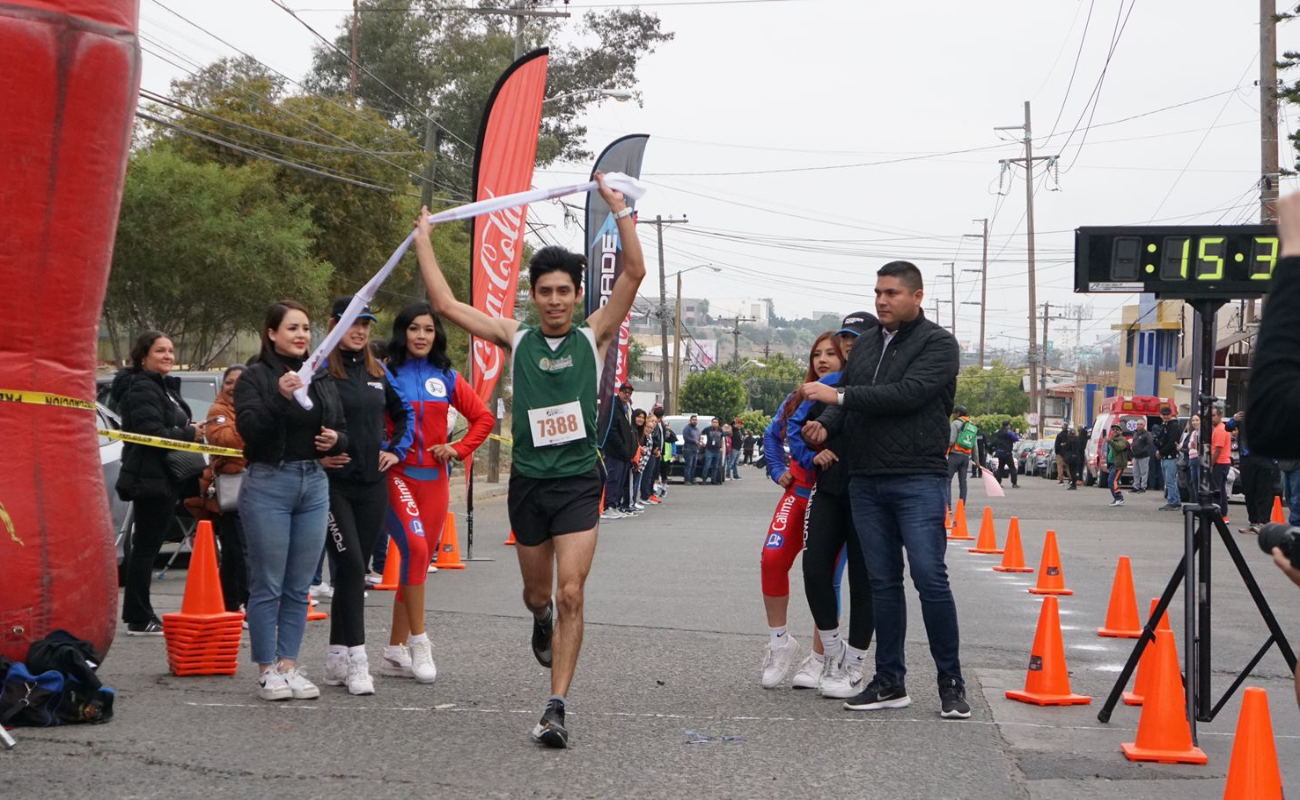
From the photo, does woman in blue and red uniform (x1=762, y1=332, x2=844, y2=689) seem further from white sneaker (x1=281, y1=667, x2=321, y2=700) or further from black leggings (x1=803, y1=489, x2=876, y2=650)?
white sneaker (x1=281, y1=667, x2=321, y2=700)

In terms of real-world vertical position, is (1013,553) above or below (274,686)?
below

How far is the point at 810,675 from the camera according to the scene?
7.76 meters

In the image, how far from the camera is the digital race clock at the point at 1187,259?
691 centimetres

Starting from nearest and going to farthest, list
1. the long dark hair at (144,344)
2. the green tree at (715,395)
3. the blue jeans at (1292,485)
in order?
the long dark hair at (144,344) < the blue jeans at (1292,485) < the green tree at (715,395)

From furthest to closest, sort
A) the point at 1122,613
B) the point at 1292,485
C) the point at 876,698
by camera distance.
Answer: the point at 1292,485 → the point at 1122,613 → the point at 876,698

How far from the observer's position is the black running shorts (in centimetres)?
636

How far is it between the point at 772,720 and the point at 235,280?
809 inches

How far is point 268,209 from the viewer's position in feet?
92.2

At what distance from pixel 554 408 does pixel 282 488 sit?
1468 mm

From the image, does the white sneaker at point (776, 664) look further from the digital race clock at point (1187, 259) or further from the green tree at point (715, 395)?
the green tree at point (715, 395)

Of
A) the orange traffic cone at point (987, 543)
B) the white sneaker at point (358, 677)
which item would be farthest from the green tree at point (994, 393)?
the white sneaker at point (358, 677)

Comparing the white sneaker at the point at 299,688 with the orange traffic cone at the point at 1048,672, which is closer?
the white sneaker at the point at 299,688

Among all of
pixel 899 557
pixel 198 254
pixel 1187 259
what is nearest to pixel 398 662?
pixel 899 557

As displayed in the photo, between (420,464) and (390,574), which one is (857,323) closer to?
(420,464)
